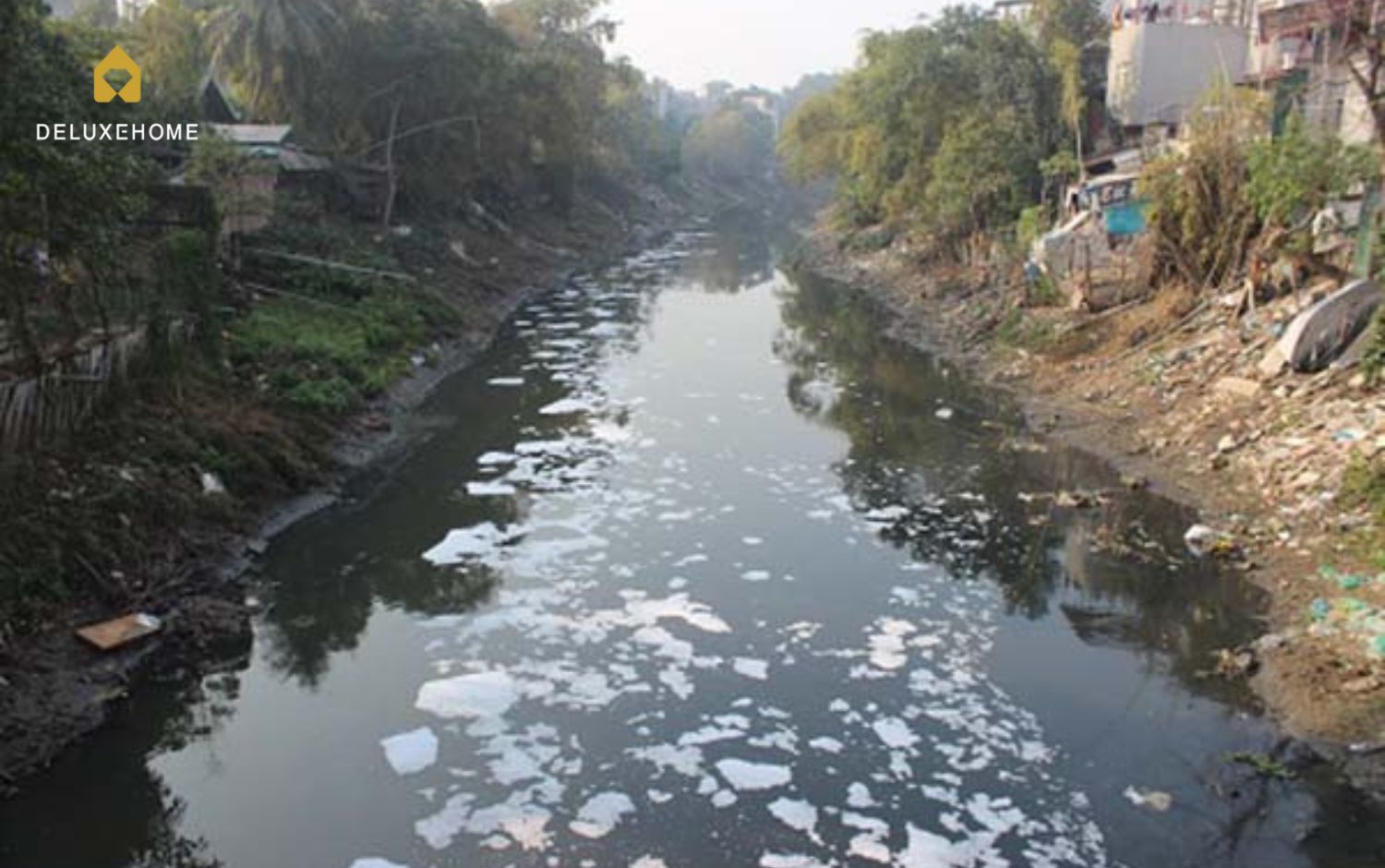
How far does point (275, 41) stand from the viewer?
29891 millimetres

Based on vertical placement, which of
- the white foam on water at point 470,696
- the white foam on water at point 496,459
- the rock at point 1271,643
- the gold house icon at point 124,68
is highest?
the gold house icon at point 124,68

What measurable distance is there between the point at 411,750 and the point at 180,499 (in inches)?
193

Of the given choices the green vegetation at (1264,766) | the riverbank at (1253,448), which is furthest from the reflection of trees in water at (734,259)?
the green vegetation at (1264,766)

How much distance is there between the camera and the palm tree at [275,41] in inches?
1174

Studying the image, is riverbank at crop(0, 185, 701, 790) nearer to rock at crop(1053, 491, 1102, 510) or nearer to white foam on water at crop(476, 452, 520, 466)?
white foam on water at crop(476, 452, 520, 466)

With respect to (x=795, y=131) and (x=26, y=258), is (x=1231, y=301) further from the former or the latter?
(x=795, y=131)

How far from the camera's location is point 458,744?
31.6ft

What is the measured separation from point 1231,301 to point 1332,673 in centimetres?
1008

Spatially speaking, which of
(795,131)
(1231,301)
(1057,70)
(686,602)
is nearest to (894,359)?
(1231,301)

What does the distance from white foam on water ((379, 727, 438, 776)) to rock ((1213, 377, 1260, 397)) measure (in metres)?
12.1

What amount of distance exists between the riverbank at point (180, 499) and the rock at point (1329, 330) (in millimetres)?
12698

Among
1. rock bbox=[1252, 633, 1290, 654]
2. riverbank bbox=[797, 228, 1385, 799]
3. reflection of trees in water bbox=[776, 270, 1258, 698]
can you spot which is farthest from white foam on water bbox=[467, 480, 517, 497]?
rock bbox=[1252, 633, 1290, 654]

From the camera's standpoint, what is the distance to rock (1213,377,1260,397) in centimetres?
1622

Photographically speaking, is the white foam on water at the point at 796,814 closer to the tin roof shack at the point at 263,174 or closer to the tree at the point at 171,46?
the tin roof shack at the point at 263,174
